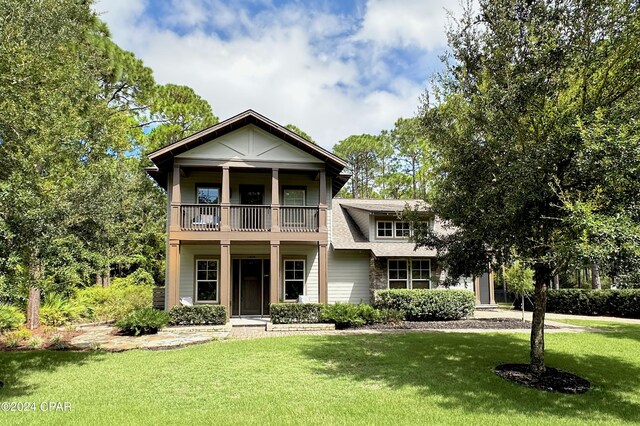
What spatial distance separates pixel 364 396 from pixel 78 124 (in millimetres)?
7994

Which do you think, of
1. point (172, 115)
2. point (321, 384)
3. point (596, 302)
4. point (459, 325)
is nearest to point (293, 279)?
point (459, 325)

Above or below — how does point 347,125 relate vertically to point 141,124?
above

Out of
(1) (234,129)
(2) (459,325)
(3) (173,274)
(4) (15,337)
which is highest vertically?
(1) (234,129)

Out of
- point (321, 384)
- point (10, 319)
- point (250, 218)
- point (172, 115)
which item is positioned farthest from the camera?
point (172, 115)

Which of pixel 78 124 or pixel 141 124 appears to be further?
pixel 141 124

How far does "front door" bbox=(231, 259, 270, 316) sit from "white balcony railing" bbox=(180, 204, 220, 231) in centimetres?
231

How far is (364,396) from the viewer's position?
→ 22.5ft

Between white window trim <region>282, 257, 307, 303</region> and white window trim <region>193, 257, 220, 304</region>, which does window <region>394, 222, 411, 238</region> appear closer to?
white window trim <region>282, 257, 307, 303</region>

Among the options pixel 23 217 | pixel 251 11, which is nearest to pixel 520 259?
pixel 23 217

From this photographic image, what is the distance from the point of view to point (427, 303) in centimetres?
1584

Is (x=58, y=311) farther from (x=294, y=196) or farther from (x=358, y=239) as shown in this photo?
(x=358, y=239)

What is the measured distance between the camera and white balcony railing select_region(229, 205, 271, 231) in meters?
15.7

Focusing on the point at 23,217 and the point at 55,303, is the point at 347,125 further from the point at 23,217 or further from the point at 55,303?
the point at 23,217

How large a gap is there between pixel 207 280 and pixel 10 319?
6.52 meters
